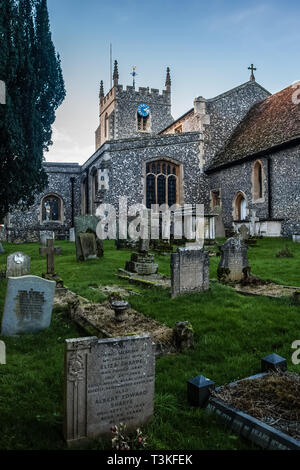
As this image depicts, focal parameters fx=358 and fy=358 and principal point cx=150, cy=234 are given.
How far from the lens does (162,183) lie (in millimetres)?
22375

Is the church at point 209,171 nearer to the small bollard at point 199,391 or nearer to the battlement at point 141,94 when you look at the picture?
the battlement at point 141,94

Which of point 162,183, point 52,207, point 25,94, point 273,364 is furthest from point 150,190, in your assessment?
point 273,364

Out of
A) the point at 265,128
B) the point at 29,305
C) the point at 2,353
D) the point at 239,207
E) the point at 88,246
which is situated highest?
the point at 265,128

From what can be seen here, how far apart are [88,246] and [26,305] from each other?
288 inches

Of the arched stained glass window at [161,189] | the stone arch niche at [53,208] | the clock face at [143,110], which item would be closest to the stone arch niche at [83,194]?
the stone arch niche at [53,208]

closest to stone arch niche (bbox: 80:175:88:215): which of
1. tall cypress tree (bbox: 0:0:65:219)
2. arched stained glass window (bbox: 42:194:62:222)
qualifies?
arched stained glass window (bbox: 42:194:62:222)

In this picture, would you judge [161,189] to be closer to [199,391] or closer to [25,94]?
[25,94]

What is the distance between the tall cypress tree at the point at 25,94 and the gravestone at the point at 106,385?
28.1 feet

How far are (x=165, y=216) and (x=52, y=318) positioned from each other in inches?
542

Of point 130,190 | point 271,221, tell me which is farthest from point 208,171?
point 271,221

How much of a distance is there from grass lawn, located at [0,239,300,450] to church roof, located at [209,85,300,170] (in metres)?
11.3

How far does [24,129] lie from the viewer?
36.9 ft

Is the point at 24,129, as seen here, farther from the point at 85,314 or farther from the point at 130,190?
the point at 130,190

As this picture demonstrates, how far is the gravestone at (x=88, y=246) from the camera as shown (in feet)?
40.6
